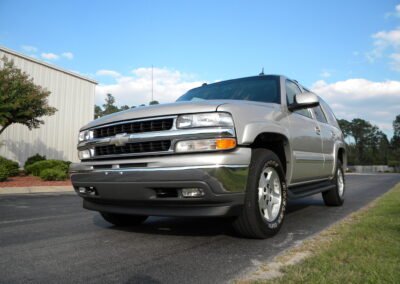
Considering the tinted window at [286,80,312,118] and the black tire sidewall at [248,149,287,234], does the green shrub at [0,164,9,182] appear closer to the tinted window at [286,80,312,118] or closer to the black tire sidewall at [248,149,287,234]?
the tinted window at [286,80,312,118]

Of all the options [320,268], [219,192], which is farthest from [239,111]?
[320,268]

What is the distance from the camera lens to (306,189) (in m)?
5.04

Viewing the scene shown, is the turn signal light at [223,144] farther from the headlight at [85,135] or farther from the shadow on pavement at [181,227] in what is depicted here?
the headlight at [85,135]

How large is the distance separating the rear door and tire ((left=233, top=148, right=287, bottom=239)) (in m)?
0.62

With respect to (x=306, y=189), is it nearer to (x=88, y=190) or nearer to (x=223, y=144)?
(x=223, y=144)

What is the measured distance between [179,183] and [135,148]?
2.10ft

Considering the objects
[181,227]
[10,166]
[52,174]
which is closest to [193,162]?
[181,227]

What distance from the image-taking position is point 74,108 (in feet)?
86.0

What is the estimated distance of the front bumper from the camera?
→ 3162mm

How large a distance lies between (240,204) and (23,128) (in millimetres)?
21362

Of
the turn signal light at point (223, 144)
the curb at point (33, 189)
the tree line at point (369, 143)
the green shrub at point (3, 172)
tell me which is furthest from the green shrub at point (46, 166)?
the tree line at point (369, 143)

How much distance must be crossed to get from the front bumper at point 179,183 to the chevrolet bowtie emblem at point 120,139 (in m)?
0.17

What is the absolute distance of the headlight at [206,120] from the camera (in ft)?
10.9

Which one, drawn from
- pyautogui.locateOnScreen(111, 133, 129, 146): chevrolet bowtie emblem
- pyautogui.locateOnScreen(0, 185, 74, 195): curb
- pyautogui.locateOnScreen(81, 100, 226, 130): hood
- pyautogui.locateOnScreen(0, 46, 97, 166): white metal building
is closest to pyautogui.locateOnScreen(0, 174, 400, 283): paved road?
pyautogui.locateOnScreen(111, 133, 129, 146): chevrolet bowtie emblem
